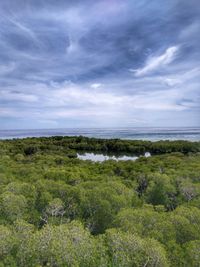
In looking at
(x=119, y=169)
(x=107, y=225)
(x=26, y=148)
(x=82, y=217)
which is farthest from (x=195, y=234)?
(x=26, y=148)

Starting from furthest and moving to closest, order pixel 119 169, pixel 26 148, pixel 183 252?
1. pixel 26 148
2. pixel 119 169
3. pixel 183 252

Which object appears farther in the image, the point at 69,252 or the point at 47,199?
the point at 47,199

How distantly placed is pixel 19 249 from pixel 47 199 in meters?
8.18

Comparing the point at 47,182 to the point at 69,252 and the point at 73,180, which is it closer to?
the point at 73,180

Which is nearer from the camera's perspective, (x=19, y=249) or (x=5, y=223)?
(x=19, y=249)

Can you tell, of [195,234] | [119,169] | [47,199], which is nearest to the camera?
[195,234]

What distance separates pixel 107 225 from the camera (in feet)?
59.5

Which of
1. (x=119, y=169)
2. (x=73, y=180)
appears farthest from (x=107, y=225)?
(x=119, y=169)

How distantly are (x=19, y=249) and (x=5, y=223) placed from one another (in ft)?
16.1

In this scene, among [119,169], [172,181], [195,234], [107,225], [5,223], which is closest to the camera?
[195,234]

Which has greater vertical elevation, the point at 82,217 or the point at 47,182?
the point at 47,182

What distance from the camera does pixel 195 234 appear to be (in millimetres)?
14438

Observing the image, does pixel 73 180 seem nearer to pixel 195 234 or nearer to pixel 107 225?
pixel 107 225

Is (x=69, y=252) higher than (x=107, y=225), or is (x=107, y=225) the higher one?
(x=69, y=252)
